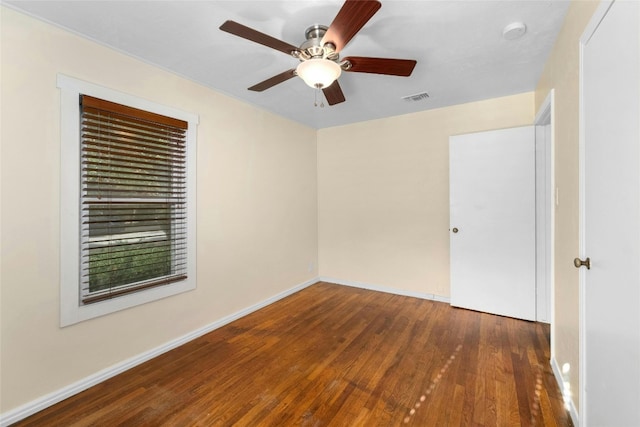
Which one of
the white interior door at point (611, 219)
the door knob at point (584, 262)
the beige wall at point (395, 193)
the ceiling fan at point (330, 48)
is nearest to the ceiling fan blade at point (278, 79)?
the ceiling fan at point (330, 48)

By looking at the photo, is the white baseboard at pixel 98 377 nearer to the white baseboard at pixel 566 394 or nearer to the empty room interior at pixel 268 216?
the empty room interior at pixel 268 216

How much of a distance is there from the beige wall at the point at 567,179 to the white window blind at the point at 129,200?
286 centimetres

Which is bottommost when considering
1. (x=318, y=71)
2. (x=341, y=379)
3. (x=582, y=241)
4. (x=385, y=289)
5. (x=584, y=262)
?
(x=341, y=379)

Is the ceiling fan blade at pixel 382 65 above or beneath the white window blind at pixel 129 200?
above

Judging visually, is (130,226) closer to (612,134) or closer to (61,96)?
(61,96)

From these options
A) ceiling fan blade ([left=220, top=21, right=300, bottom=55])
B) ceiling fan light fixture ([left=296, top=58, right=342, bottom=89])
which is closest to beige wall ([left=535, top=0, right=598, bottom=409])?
ceiling fan light fixture ([left=296, top=58, right=342, bottom=89])

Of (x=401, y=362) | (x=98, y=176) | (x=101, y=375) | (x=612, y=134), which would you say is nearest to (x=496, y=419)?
(x=401, y=362)

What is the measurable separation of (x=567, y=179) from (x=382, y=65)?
1.37 meters

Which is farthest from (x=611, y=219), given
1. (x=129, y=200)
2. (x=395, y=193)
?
(x=129, y=200)

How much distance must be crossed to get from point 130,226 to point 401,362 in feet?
7.88

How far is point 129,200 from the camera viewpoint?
7.26 feet

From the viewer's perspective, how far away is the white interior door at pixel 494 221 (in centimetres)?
295

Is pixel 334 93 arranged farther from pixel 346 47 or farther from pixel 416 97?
pixel 416 97

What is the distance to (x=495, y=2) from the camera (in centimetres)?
168
